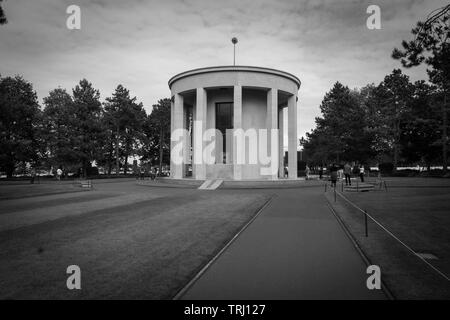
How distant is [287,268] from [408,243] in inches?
167

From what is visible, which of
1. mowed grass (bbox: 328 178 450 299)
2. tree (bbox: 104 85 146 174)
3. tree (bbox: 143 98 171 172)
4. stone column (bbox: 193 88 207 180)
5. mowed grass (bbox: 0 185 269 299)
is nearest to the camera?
mowed grass (bbox: 0 185 269 299)

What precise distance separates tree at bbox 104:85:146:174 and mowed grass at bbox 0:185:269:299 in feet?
160

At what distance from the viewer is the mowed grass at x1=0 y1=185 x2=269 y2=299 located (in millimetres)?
5055

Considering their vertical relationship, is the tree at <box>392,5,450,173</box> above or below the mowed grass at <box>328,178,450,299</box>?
above

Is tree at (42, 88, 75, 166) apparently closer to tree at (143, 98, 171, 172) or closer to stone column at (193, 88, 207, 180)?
tree at (143, 98, 171, 172)

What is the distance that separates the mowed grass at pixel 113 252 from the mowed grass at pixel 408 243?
372 centimetres

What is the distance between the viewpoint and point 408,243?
8086mm

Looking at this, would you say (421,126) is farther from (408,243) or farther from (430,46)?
(408,243)

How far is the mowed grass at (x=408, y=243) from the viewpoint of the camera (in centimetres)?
518

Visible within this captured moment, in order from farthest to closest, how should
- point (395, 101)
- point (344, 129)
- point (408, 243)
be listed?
point (344, 129), point (395, 101), point (408, 243)

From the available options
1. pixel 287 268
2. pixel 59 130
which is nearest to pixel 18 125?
pixel 59 130

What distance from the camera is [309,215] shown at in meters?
12.3

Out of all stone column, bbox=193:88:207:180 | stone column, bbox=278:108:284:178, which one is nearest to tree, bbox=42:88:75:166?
stone column, bbox=193:88:207:180
